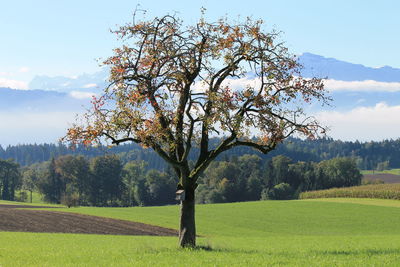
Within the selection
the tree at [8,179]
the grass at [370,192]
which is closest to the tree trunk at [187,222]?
the grass at [370,192]

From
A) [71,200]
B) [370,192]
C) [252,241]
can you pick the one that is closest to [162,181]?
[71,200]

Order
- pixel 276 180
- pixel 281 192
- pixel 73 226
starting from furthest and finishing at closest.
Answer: pixel 276 180, pixel 281 192, pixel 73 226

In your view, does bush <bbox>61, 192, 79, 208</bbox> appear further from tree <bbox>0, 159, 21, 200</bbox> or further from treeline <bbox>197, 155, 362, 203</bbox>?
treeline <bbox>197, 155, 362, 203</bbox>

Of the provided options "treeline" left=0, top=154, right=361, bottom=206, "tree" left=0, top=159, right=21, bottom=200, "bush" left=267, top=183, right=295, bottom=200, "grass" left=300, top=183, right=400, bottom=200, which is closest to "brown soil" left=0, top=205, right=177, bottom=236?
"grass" left=300, top=183, right=400, bottom=200

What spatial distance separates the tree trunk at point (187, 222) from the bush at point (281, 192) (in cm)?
12257

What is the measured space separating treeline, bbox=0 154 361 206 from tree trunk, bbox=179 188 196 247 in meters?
123

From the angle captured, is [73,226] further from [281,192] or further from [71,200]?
[281,192]

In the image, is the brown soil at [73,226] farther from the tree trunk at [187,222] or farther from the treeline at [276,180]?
the treeline at [276,180]

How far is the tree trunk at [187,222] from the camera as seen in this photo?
2478 centimetres

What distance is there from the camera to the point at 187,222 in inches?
976

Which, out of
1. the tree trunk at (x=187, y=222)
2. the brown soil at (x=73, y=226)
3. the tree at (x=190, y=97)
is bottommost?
the brown soil at (x=73, y=226)

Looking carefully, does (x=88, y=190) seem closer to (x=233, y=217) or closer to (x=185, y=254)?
(x=233, y=217)

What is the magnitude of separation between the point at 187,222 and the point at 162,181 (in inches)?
5404

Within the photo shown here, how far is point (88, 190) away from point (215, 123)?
139041 millimetres
